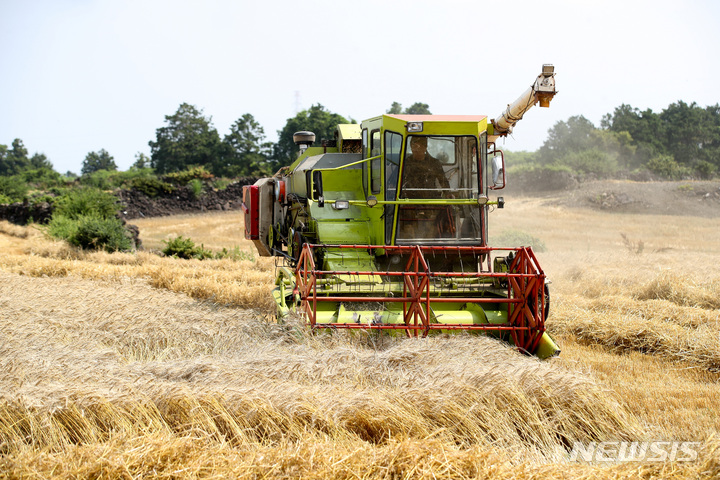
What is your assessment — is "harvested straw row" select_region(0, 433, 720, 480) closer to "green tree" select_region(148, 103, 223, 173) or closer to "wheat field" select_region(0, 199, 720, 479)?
"wheat field" select_region(0, 199, 720, 479)

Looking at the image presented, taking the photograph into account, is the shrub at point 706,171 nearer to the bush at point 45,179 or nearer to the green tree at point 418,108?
the green tree at point 418,108

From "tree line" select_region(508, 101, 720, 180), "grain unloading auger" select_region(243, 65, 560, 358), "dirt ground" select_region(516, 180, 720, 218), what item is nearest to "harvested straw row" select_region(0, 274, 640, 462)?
"grain unloading auger" select_region(243, 65, 560, 358)

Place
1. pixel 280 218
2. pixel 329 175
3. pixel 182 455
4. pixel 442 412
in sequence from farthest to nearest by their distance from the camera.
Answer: pixel 280 218
pixel 329 175
pixel 442 412
pixel 182 455

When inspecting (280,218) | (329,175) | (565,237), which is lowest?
(565,237)

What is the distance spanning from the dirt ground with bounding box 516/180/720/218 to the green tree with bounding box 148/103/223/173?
27.7 m

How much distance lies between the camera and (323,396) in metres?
4.04

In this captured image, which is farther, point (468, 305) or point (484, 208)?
point (484, 208)

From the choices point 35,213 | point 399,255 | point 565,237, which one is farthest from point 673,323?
point 35,213

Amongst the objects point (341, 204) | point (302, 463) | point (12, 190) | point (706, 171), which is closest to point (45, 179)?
point (12, 190)

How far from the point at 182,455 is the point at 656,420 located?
3109 millimetres

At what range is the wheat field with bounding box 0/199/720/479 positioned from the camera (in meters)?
3.37

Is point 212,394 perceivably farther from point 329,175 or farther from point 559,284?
point 559,284

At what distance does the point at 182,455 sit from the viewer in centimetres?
339

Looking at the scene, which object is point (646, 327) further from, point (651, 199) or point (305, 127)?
point (305, 127)
